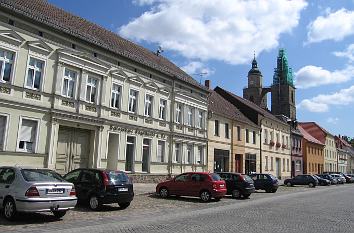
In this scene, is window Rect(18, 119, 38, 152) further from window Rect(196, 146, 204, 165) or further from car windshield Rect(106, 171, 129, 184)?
window Rect(196, 146, 204, 165)

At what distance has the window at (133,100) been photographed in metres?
27.2

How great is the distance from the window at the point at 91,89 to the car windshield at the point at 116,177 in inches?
361

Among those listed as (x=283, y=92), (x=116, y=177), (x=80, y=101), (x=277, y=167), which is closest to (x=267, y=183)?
(x=80, y=101)

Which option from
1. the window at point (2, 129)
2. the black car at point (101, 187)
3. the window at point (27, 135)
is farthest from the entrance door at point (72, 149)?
Result: the black car at point (101, 187)

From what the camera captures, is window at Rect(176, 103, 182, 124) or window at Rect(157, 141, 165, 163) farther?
window at Rect(176, 103, 182, 124)

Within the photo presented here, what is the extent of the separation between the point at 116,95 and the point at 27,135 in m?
7.24

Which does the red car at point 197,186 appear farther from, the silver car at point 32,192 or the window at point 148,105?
the silver car at point 32,192

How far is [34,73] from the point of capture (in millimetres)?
20531

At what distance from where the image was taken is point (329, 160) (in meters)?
85.6

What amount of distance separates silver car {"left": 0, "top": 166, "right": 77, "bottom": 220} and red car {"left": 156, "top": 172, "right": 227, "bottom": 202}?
9.46 meters

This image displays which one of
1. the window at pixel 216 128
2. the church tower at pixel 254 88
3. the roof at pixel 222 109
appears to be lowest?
the window at pixel 216 128

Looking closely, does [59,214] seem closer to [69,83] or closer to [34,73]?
[34,73]

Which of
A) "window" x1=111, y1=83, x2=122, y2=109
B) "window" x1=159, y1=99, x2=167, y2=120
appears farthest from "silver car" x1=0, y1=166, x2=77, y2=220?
"window" x1=159, y1=99, x2=167, y2=120

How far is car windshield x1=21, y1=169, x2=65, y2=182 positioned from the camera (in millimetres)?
11576
